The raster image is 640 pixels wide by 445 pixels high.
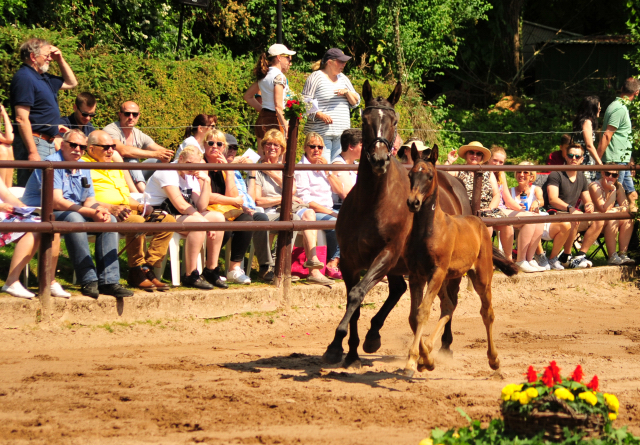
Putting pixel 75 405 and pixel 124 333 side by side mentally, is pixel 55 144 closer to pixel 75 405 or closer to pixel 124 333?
pixel 124 333

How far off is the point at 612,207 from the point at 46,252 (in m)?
7.42

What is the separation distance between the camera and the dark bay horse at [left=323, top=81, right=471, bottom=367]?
234 inches

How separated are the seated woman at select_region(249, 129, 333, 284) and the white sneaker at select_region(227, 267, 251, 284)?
1.40 ft

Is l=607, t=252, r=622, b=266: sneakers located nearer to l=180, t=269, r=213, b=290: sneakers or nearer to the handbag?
the handbag

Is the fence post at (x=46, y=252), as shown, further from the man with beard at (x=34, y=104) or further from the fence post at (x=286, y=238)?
the fence post at (x=286, y=238)

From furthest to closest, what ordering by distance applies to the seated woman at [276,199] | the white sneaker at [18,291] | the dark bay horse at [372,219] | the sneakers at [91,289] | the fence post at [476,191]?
the fence post at [476,191] → the seated woman at [276,199] → the sneakers at [91,289] → the white sneaker at [18,291] → the dark bay horse at [372,219]

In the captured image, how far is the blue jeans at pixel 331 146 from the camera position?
387 inches

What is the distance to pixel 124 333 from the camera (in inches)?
281

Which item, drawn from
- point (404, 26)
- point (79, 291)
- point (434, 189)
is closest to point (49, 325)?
point (79, 291)

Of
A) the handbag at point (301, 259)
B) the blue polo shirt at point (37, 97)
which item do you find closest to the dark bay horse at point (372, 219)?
the handbag at point (301, 259)

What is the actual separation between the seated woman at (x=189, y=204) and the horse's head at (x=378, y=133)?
246 centimetres

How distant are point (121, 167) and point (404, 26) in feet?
41.2

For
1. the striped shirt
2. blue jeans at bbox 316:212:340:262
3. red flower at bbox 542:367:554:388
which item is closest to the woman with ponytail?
the striped shirt

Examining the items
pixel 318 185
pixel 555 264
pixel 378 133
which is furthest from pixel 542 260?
pixel 378 133
